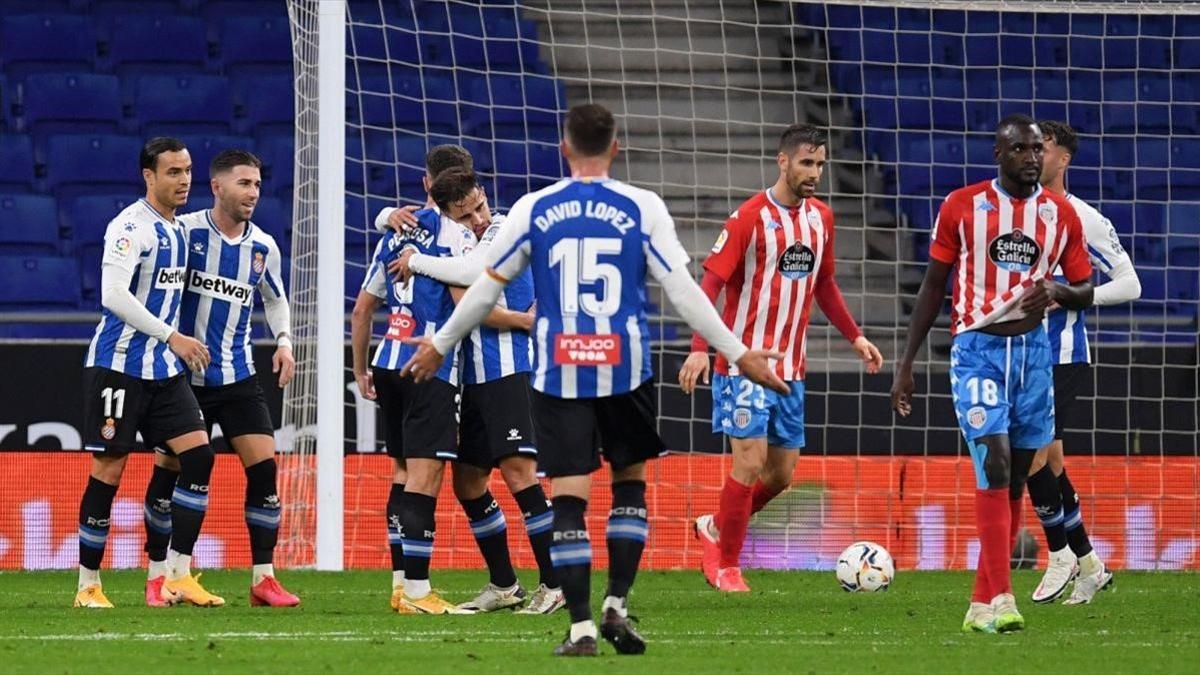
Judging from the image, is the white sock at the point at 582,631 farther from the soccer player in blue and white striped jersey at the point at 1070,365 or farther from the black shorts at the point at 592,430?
the soccer player in blue and white striped jersey at the point at 1070,365

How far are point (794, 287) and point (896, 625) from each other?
2306mm

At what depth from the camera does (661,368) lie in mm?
12312

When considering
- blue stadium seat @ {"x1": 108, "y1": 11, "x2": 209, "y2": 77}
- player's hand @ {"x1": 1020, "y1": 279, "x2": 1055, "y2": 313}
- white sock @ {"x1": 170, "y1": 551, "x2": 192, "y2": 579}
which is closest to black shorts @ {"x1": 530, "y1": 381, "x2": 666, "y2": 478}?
player's hand @ {"x1": 1020, "y1": 279, "x2": 1055, "y2": 313}

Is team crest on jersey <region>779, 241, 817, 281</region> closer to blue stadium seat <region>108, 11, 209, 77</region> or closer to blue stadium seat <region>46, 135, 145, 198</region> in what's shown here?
blue stadium seat <region>46, 135, 145, 198</region>

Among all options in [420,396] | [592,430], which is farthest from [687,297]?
[420,396]

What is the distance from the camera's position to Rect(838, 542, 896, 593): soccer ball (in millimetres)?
9461

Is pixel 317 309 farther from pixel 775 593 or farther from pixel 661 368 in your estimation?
pixel 775 593

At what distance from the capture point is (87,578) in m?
8.70

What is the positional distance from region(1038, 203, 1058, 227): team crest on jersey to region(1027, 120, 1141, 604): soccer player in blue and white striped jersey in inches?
72.7

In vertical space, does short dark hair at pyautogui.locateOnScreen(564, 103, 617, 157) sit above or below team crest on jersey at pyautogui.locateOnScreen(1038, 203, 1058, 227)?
above

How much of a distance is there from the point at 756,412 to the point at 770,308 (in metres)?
0.53

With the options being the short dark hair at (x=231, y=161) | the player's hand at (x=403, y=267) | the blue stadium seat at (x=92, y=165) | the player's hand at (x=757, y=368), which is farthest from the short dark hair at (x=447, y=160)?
the blue stadium seat at (x=92, y=165)

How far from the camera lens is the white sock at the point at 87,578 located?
8688 mm

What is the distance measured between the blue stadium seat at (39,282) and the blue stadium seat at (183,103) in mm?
1782
